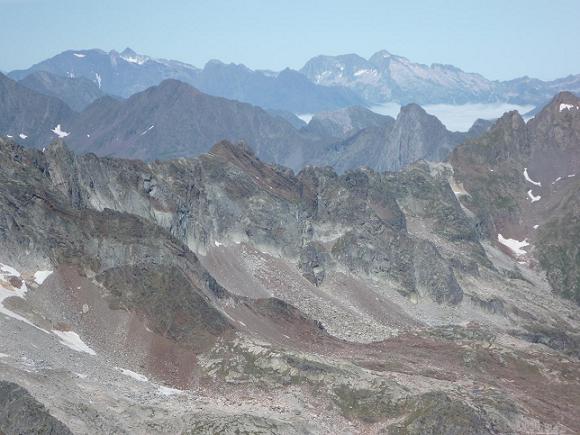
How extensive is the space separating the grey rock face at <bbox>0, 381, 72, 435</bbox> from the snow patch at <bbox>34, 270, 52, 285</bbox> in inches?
1130

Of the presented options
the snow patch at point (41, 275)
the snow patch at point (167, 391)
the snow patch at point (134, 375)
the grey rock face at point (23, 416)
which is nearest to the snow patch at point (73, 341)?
the snow patch at point (134, 375)

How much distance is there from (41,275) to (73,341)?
→ 13682mm

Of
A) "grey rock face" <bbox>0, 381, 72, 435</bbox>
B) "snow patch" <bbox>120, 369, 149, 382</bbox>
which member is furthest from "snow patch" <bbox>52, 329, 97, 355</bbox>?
"grey rock face" <bbox>0, 381, 72, 435</bbox>

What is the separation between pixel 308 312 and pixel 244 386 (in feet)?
131

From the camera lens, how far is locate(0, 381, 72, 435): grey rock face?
70.2 m

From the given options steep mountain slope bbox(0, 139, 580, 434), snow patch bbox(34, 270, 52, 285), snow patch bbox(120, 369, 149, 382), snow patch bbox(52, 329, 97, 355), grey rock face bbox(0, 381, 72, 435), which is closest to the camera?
grey rock face bbox(0, 381, 72, 435)

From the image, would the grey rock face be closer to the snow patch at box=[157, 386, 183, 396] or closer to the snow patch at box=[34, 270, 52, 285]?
the snow patch at box=[157, 386, 183, 396]

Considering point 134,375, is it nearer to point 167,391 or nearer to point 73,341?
point 167,391

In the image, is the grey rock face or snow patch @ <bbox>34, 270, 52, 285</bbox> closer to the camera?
the grey rock face

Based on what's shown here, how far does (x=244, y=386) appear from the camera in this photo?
3661 inches

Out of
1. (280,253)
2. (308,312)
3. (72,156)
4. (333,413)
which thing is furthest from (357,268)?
(333,413)

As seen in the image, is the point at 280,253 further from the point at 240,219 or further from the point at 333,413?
the point at 333,413

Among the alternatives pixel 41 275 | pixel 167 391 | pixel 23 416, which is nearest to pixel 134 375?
pixel 167 391

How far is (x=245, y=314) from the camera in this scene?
119 m
